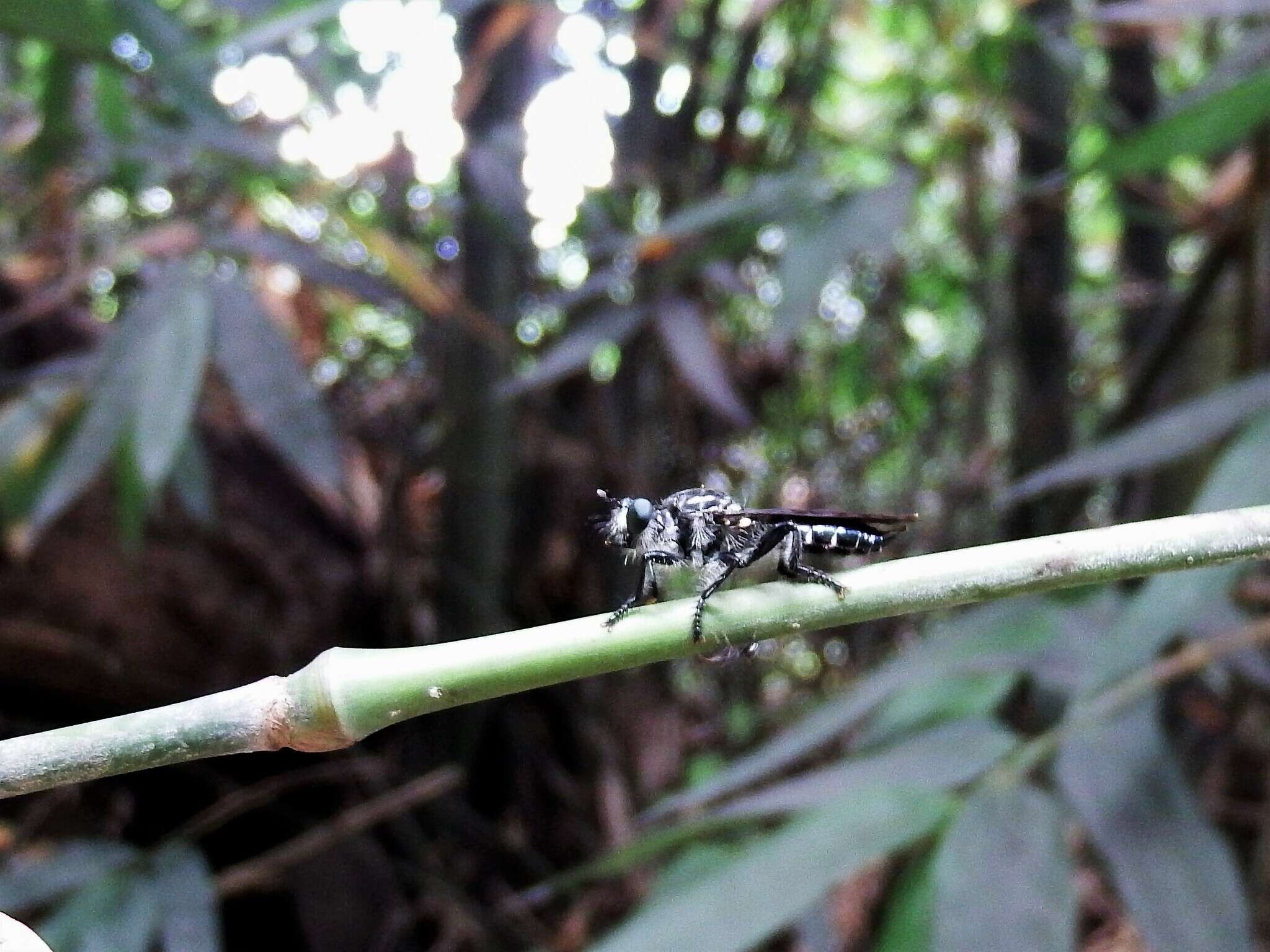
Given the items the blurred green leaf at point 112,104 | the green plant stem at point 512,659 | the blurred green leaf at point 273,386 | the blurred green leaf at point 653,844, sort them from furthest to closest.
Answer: the blurred green leaf at point 112,104 → the blurred green leaf at point 273,386 → the blurred green leaf at point 653,844 → the green plant stem at point 512,659

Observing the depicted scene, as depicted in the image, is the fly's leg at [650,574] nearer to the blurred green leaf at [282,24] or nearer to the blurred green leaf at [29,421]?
the blurred green leaf at [282,24]

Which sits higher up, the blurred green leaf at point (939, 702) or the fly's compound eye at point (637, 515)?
the fly's compound eye at point (637, 515)

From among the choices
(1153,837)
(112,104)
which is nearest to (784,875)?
(1153,837)

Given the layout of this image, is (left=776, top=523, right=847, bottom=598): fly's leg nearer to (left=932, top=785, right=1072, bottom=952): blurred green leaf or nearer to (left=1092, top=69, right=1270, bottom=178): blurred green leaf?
(left=932, top=785, right=1072, bottom=952): blurred green leaf

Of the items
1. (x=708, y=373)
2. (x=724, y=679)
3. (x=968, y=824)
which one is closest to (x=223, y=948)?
(x=724, y=679)

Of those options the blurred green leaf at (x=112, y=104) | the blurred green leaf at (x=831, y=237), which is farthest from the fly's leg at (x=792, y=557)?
the blurred green leaf at (x=112, y=104)

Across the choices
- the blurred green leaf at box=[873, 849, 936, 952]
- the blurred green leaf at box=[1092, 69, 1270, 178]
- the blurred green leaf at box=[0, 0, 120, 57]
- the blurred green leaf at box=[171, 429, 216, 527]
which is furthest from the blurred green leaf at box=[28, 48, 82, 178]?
the blurred green leaf at box=[873, 849, 936, 952]
